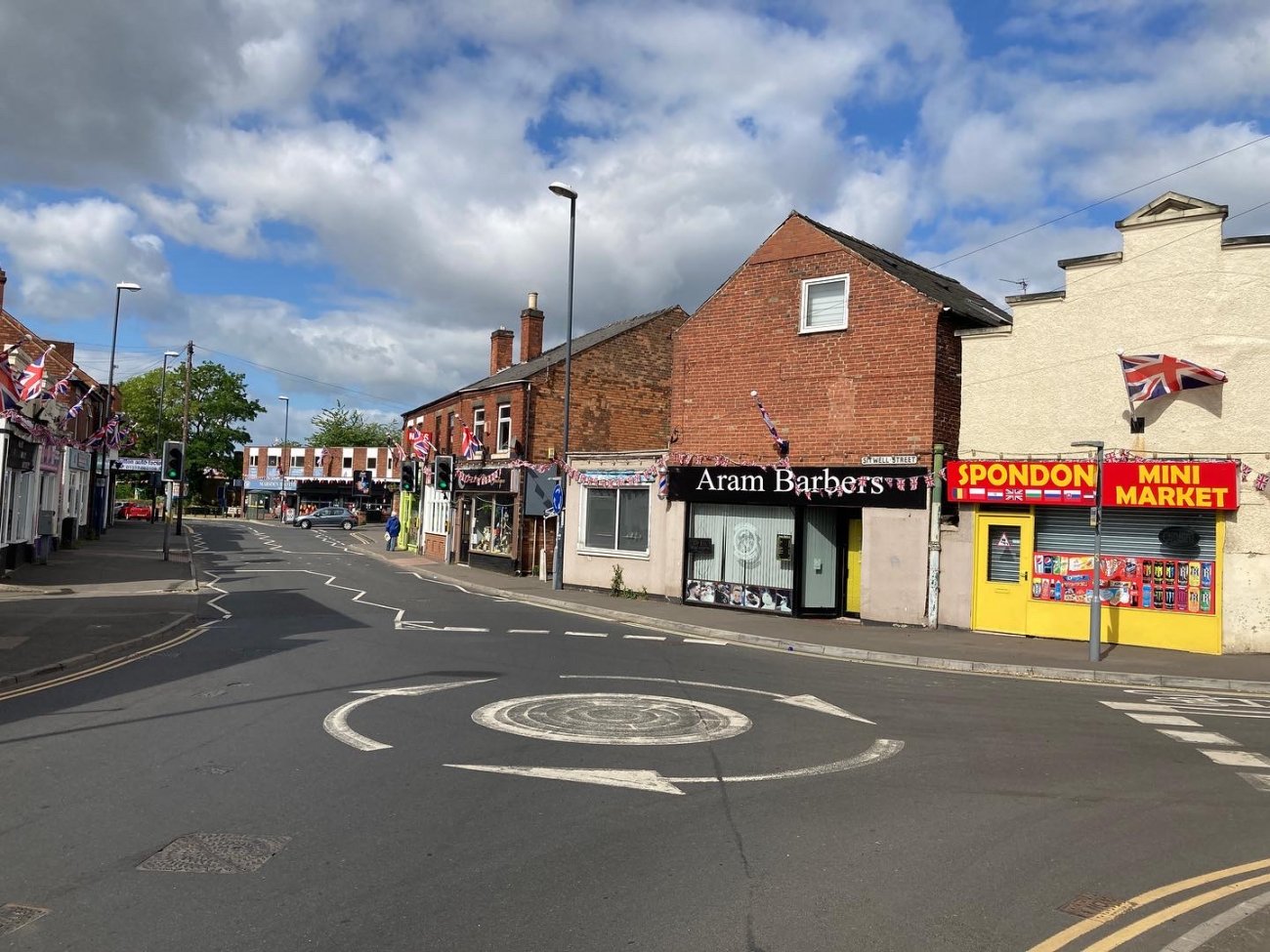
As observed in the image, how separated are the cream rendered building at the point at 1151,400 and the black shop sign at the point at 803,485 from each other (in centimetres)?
116

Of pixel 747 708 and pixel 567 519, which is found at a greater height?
pixel 567 519

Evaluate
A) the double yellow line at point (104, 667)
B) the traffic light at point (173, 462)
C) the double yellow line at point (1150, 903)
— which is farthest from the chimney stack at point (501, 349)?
the double yellow line at point (1150, 903)

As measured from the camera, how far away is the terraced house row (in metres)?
15.8

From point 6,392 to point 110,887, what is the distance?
20563mm

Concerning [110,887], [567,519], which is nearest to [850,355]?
[567,519]

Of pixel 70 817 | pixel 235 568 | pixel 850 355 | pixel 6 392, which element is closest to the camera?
pixel 70 817

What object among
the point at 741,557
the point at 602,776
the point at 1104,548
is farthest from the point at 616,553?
the point at 602,776

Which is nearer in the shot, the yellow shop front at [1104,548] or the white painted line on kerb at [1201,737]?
the white painted line on kerb at [1201,737]

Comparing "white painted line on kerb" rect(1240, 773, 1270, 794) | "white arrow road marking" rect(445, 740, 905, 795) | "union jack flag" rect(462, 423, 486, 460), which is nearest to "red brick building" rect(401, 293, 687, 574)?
"union jack flag" rect(462, 423, 486, 460)

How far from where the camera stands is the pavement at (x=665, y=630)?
13352mm

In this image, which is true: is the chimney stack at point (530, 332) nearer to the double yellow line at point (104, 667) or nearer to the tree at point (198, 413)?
the double yellow line at point (104, 667)

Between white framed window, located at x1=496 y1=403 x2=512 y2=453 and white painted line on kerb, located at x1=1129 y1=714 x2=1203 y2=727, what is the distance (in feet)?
78.6

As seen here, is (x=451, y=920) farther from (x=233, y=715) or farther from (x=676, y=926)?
(x=233, y=715)

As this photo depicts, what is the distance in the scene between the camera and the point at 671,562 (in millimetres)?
22750
